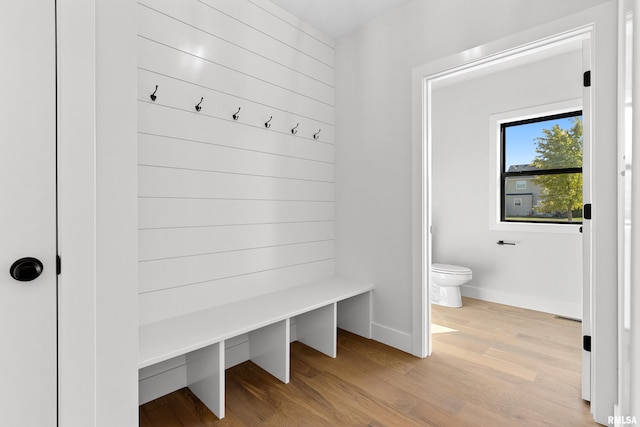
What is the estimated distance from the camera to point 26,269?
0.97 metres

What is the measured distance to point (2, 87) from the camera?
3.12 ft

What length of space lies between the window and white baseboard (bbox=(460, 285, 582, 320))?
0.80 m

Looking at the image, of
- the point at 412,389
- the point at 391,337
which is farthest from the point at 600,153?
the point at 391,337

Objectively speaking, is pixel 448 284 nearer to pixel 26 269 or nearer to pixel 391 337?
pixel 391 337

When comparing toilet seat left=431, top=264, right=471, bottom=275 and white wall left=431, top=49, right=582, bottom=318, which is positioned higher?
white wall left=431, top=49, right=582, bottom=318

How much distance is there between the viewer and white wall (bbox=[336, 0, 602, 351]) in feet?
7.08

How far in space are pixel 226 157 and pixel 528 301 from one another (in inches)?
128

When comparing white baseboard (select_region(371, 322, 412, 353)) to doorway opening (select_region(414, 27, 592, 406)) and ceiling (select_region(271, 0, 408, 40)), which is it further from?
ceiling (select_region(271, 0, 408, 40))

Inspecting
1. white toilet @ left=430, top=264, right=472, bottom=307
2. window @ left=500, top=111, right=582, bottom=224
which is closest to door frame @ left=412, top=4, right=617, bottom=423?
white toilet @ left=430, top=264, right=472, bottom=307

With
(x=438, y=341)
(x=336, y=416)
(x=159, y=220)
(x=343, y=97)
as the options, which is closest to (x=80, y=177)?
(x=159, y=220)

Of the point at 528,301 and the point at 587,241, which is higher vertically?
the point at 587,241

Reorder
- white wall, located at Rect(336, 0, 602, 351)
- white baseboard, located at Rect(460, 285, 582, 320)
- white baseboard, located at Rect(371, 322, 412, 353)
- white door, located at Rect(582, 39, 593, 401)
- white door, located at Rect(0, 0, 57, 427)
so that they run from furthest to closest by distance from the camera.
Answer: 1. white baseboard, located at Rect(460, 285, 582, 320)
2. white baseboard, located at Rect(371, 322, 412, 353)
3. white wall, located at Rect(336, 0, 602, 351)
4. white door, located at Rect(582, 39, 593, 401)
5. white door, located at Rect(0, 0, 57, 427)

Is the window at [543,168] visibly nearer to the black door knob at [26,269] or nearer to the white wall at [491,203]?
the white wall at [491,203]

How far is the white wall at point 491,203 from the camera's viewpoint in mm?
3033
